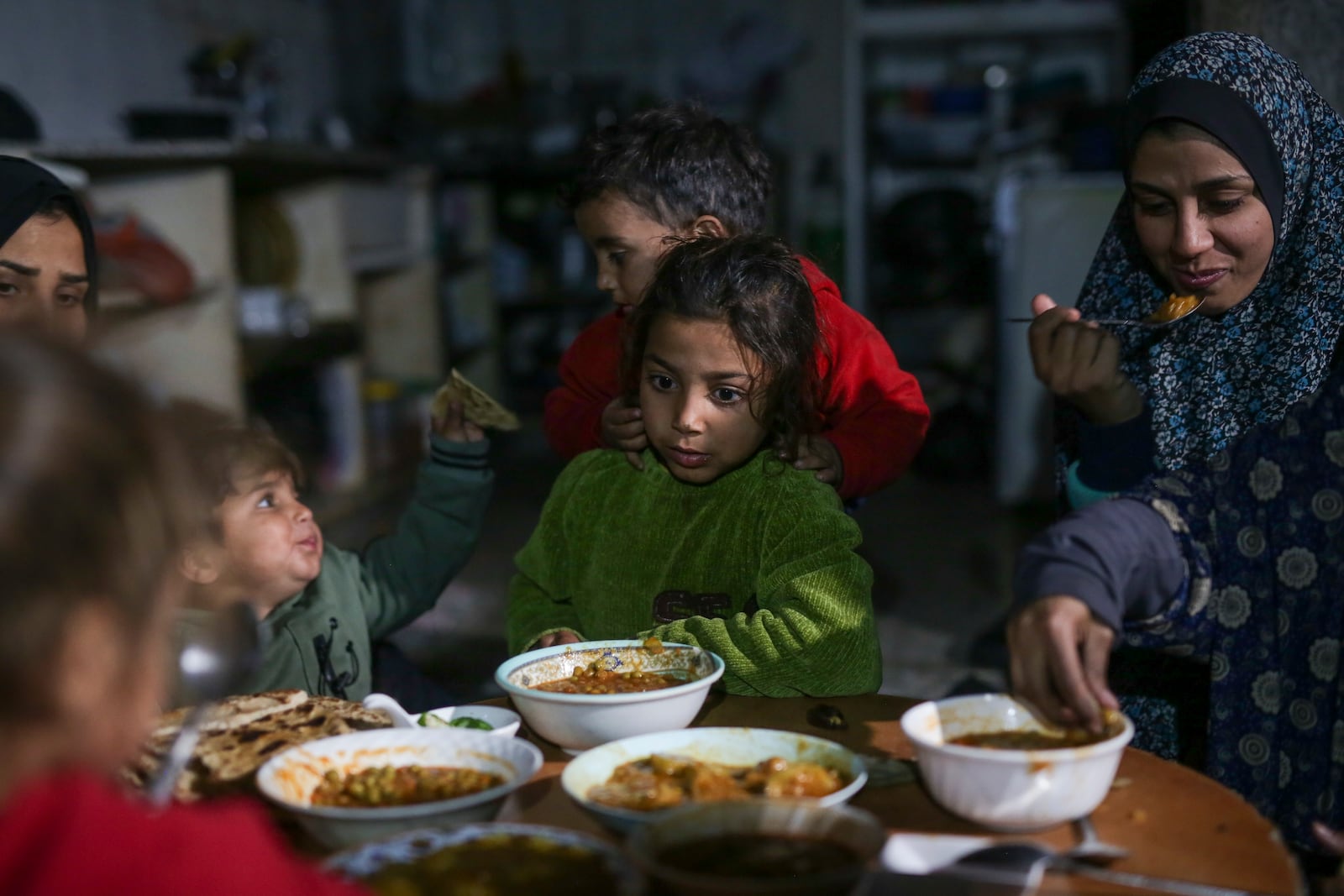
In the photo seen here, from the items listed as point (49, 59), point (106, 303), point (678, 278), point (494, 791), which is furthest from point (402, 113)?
point (494, 791)

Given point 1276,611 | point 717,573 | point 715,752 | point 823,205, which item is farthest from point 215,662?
point 823,205

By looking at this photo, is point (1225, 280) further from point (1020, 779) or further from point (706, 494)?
point (1020, 779)

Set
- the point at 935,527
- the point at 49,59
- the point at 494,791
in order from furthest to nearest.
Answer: the point at 935,527 < the point at 49,59 < the point at 494,791

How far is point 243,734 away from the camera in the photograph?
1209 mm

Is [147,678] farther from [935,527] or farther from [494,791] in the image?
[935,527]

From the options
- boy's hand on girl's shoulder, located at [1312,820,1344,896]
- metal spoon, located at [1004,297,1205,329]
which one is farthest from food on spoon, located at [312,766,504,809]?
metal spoon, located at [1004,297,1205,329]

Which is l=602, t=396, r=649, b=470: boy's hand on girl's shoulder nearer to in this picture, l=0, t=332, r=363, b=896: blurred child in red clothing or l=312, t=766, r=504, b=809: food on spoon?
l=312, t=766, r=504, b=809: food on spoon

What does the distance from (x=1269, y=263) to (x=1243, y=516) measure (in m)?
0.44

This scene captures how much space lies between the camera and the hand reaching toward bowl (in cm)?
108

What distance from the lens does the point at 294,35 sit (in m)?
6.49

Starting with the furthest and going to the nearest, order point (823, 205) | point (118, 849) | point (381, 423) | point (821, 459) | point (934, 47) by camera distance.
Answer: point (934, 47), point (823, 205), point (381, 423), point (821, 459), point (118, 849)

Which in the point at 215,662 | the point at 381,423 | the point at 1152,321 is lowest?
the point at 381,423

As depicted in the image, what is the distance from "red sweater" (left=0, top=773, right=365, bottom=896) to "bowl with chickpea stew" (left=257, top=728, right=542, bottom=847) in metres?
0.27

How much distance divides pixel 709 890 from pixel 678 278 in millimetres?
1042
